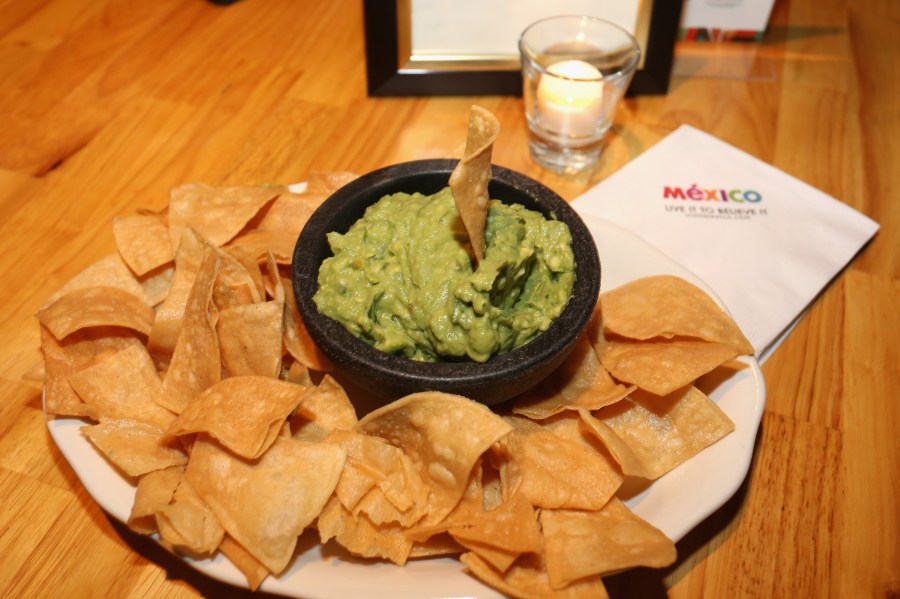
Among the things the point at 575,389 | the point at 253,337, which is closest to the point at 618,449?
the point at 575,389

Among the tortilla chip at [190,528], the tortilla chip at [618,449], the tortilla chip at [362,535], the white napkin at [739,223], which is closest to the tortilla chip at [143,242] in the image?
the tortilla chip at [190,528]

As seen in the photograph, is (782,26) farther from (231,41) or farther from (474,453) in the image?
(474,453)

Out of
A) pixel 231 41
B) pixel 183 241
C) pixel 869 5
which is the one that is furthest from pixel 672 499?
pixel 869 5

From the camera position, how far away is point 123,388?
4.99 feet

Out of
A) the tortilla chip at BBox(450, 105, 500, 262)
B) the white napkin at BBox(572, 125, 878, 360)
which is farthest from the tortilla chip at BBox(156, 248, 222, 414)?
the white napkin at BBox(572, 125, 878, 360)

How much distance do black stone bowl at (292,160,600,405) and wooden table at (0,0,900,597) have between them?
38cm

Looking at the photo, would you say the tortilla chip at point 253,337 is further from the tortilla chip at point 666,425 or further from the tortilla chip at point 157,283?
the tortilla chip at point 666,425

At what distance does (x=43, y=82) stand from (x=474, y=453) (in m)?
2.26

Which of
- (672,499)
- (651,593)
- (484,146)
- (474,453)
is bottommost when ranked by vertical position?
(651,593)

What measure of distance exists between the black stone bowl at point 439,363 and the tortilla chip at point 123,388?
34 cm

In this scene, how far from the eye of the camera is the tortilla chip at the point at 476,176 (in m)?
1.33

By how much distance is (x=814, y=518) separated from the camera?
5.23 feet

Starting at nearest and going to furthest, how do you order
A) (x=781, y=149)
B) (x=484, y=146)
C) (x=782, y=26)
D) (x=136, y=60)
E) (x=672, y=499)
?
(x=484, y=146) → (x=672, y=499) → (x=781, y=149) → (x=136, y=60) → (x=782, y=26)

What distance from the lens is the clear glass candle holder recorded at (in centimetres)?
231
